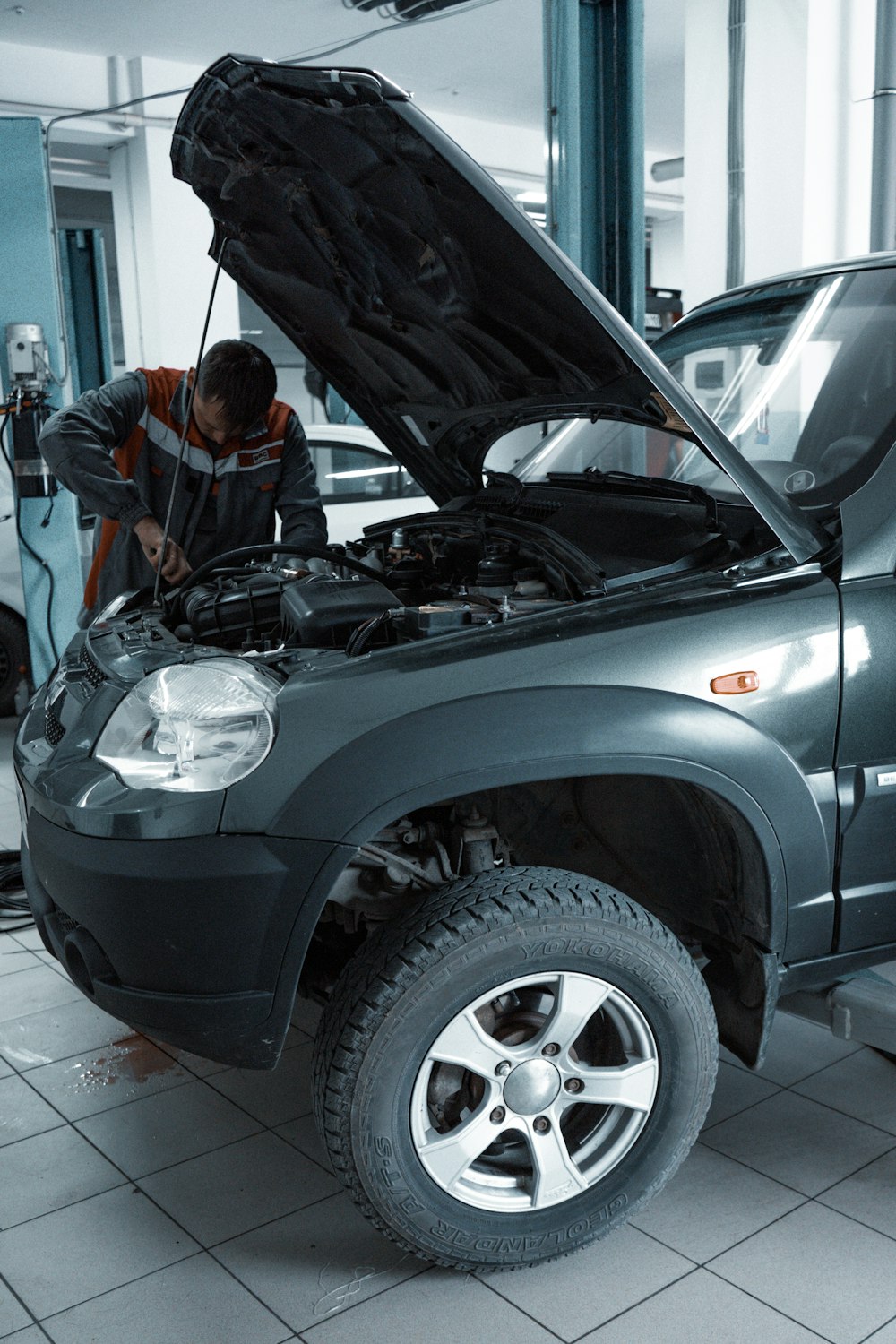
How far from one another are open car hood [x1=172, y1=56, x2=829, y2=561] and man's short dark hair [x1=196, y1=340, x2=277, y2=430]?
0.75 feet

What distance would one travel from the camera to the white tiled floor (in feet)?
6.34

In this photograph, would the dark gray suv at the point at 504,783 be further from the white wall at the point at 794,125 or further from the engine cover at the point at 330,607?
the white wall at the point at 794,125

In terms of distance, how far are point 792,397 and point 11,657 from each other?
169 inches

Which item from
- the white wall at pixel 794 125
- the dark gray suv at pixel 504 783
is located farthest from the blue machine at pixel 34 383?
the white wall at pixel 794 125

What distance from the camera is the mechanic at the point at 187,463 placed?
337 cm

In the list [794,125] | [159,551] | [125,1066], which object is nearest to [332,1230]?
[125,1066]

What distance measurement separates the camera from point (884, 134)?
244 inches

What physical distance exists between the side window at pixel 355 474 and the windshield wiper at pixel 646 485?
13.9ft

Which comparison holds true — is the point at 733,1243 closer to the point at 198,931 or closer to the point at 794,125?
the point at 198,931

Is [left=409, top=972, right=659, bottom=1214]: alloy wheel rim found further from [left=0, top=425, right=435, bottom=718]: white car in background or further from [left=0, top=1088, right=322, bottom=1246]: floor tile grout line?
[left=0, top=425, right=435, bottom=718]: white car in background

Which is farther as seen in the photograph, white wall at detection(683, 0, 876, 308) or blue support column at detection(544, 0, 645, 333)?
white wall at detection(683, 0, 876, 308)

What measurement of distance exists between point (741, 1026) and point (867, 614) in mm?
781

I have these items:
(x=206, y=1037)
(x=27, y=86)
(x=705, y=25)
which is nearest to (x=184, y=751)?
(x=206, y=1037)

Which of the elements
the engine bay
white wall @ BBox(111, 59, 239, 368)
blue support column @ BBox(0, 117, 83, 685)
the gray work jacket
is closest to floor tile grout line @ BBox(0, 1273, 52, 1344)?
the engine bay
